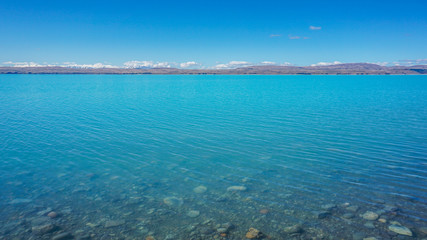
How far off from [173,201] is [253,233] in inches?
156

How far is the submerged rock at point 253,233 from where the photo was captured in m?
9.34

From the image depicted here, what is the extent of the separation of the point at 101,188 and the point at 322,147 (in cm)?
1450

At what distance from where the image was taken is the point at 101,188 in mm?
13281

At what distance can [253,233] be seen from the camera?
9508mm

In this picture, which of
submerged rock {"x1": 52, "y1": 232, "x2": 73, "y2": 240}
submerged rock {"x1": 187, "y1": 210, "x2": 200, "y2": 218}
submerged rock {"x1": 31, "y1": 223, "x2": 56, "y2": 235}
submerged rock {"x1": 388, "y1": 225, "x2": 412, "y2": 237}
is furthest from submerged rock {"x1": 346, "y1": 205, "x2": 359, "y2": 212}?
submerged rock {"x1": 31, "y1": 223, "x2": 56, "y2": 235}

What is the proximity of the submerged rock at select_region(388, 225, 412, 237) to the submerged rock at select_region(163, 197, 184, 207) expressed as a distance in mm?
7834

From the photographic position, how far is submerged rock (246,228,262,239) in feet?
30.6

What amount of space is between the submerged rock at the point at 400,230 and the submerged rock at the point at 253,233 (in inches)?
178

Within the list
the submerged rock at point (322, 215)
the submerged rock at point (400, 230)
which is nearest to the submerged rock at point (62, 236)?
the submerged rock at point (322, 215)

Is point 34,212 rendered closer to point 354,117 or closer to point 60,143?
point 60,143

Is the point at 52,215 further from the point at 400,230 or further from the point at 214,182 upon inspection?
the point at 400,230

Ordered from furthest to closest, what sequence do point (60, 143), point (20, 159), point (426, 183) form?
point (60, 143) → point (20, 159) → point (426, 183)

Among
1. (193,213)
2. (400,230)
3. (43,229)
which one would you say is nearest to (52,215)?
(43,229)

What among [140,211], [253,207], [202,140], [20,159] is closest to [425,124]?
[202,140]
